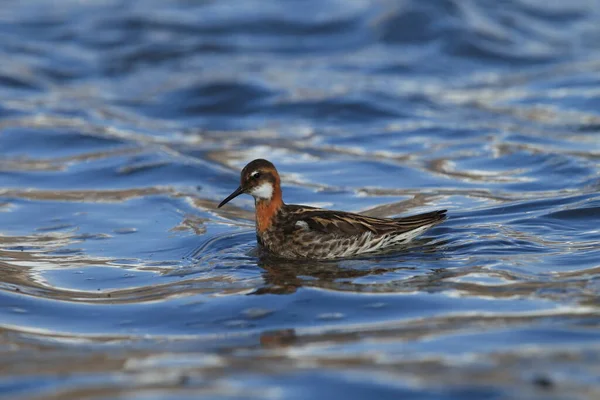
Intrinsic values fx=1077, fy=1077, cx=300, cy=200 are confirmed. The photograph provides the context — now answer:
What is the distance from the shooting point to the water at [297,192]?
710cm

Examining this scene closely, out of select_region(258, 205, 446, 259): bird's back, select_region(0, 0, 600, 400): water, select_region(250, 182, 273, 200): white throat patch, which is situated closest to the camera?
select_region(0, 0, 600, 400): water

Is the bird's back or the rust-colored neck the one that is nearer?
the bird's back

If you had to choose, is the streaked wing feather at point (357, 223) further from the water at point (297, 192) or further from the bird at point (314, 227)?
the water at point (297, 192)

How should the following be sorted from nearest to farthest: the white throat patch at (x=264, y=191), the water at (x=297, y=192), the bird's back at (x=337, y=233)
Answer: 1. the water at (x=297, y=192)
2. the bird's back at (x=337, y=233)
3. the white throat patch at (x=264, y=191)

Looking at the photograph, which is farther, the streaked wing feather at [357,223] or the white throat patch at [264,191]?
the white throat patch at [264,191]

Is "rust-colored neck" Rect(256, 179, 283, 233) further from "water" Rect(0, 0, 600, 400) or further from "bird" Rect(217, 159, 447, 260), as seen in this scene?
"water" Rect(0, 0, 600, 400)

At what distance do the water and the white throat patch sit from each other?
0.61 meters

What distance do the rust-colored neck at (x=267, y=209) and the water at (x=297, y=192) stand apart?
0.38 metres

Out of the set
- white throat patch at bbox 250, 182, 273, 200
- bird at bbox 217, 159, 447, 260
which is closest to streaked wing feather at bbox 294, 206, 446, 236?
bird at bbox 217, 159, 447, 260

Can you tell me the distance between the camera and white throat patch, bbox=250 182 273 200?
418 inches

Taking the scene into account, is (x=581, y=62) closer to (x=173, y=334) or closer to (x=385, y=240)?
(x=385, y=240)

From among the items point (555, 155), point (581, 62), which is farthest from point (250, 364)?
point (581, 62)

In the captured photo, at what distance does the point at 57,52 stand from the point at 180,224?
43.8ft

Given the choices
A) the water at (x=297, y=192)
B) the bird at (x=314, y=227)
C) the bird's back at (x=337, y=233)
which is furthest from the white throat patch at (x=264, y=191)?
the water at (x=297, y=192)
